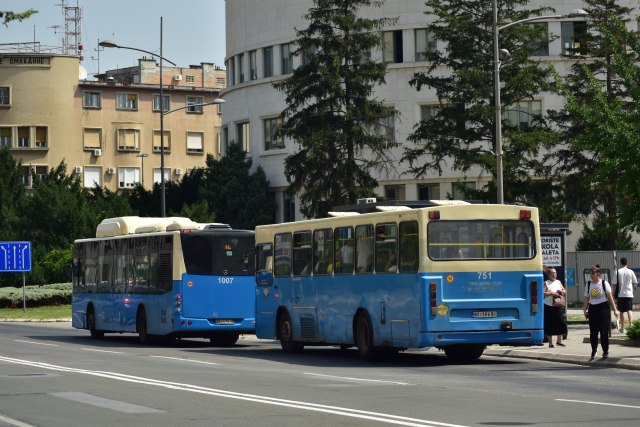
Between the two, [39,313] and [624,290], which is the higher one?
[624,290]

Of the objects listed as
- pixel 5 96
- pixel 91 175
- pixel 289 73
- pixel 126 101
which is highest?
pixel 126 101

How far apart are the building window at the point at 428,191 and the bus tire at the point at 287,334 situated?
1842 inches

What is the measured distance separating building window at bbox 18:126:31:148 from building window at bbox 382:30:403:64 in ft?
144

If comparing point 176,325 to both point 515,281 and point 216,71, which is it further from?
point 216,71

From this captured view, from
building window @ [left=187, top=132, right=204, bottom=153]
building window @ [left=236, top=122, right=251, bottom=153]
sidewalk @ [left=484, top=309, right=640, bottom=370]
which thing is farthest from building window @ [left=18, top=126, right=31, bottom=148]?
sidewalk @ [left=484, top=309, right=640, bottom=370]

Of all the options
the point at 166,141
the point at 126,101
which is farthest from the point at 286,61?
the point at 166,141

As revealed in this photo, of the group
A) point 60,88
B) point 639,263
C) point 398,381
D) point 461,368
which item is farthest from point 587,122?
point 60,88

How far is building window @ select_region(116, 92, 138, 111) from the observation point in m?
121

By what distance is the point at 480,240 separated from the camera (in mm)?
26703

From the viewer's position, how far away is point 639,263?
58.1m

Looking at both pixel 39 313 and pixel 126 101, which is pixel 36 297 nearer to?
pixel 39 313

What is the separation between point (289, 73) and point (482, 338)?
58.4 metres

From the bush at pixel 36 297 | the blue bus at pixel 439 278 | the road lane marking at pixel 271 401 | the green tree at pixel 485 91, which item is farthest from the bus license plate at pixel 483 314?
the bush at pixel 36 297

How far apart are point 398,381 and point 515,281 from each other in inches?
226
